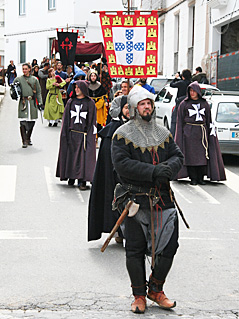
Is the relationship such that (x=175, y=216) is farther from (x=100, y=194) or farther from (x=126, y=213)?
(x=100, y=194)

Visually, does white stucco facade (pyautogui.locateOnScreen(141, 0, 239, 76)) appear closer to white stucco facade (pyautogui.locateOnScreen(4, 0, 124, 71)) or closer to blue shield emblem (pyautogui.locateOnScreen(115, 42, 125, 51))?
white stucco facade (pyautogui.locateOnScreen(4, 0, 124, 71))

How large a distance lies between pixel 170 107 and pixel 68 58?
232 inches

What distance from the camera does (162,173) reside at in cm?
510

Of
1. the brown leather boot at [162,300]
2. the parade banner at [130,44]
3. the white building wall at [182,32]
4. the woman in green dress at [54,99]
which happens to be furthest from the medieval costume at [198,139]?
the white building wall at [182,32]

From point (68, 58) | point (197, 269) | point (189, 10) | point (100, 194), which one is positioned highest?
point (189, 10)

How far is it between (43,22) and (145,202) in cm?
4357

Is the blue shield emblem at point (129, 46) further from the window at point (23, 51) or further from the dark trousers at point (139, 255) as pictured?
the window at point (23, 51)

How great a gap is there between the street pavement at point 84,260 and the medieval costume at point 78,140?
33 cm

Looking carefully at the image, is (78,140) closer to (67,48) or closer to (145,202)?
(145,202)

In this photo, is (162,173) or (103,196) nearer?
(162,173)

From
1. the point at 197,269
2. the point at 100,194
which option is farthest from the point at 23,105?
the point at 197,269

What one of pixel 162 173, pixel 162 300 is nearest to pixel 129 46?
pixel 162 173

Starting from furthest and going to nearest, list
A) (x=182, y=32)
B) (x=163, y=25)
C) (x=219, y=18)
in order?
(x=163, y=25) → (x=182, y=32) → (x=219, y=18)

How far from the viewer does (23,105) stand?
1634 cm
